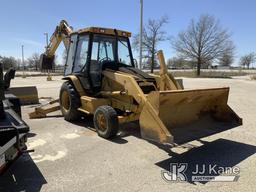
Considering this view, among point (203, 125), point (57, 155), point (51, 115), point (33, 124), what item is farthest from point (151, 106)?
point (51, 115)

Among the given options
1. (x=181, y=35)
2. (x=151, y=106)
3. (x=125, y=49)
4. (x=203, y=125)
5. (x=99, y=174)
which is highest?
(x=181, y=35)

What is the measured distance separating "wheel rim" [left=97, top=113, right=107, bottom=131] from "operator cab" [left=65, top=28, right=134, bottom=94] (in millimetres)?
1124

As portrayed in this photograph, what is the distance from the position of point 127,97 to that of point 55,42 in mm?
4695

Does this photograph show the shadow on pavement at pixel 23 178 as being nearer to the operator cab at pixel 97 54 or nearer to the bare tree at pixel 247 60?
the operator cab at pixel 97 54

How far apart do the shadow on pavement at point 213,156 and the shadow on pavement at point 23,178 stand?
1.98m

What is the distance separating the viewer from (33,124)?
764 cm

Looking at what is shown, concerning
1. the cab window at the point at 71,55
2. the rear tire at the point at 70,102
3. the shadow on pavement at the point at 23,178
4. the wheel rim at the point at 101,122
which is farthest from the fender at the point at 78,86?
the shadow on pavement at the point at 23,178

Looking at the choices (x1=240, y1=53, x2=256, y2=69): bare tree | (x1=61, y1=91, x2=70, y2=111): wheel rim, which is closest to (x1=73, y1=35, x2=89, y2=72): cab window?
(x1=61, y1=91, x2=70, y2=111): wheel rim

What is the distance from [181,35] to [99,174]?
39.8 meters

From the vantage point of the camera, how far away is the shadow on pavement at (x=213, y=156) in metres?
4.62

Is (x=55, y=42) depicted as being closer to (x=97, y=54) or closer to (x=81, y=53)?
(x=81, y=53)

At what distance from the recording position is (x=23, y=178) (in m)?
4.12

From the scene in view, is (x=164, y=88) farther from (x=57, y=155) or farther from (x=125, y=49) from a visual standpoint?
(x=57, y=155)

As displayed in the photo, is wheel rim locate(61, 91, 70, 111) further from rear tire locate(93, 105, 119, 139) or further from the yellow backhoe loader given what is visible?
rear tire locate(93, 105, 119, 139)
